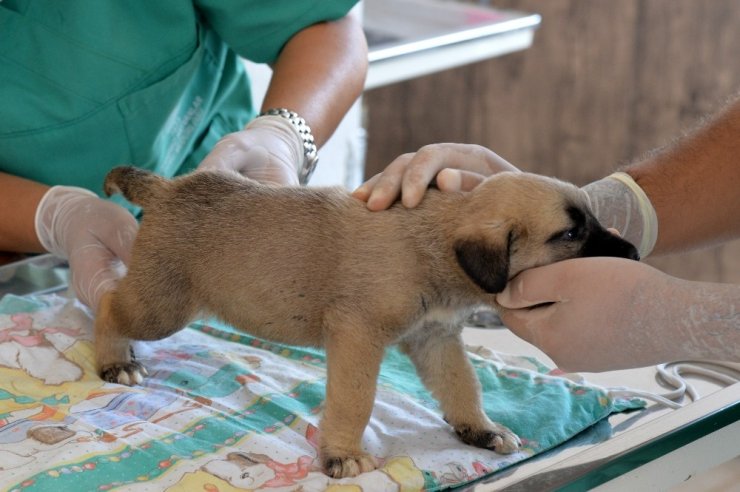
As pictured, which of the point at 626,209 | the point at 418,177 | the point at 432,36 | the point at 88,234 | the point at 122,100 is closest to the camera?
the point at 418,177

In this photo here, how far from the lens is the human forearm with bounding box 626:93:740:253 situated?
1550mm

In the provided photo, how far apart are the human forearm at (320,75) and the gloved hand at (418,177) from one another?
1.52ft

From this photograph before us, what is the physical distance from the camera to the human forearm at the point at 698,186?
1550 mm

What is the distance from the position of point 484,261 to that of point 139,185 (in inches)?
20.8

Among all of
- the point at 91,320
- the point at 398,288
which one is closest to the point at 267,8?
the point at 91,320

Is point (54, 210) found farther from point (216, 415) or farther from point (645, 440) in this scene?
point (645, 440)

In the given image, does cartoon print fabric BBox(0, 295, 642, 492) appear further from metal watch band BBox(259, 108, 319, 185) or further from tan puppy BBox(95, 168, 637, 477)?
metal watch band BBox(259, 108, 319, 185)

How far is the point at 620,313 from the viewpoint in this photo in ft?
Answer: 3.87

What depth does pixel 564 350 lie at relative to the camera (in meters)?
1.24

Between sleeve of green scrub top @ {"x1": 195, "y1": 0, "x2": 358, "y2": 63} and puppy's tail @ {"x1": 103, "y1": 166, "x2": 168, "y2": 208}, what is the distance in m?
0.47

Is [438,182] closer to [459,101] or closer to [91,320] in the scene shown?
[91,320]

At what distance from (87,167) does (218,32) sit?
14.0 inches

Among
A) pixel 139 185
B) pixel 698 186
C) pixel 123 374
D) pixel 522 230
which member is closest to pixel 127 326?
pixel 123 374

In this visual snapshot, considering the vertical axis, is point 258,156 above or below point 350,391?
above
